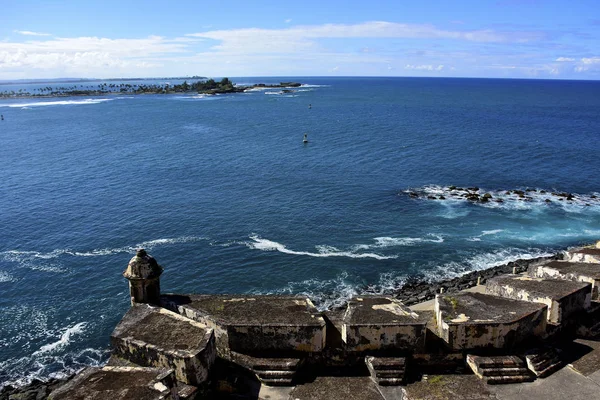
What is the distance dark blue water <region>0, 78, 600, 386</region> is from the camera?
97.1 ft

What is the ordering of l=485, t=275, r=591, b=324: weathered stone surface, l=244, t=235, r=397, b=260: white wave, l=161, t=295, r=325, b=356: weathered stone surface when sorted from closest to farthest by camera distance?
l=161, t=295, r=325, b=356: weathered stone surface, l=485, t=275, r=591, b=324: weathered stone surface, l=244, t=235, r=397, b=260: white wave

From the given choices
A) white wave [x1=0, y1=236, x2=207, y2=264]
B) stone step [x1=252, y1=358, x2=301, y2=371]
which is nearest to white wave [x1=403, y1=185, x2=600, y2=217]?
white wave [x1=0, y1=236, x2=207, y2=264]

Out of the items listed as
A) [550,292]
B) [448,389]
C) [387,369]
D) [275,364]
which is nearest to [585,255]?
[550,292]

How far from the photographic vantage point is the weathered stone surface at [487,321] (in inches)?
508

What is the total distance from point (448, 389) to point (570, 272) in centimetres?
827

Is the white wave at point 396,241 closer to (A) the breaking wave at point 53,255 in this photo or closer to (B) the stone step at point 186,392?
(A) the breaking wave at point 53,255

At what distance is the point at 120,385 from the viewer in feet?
32.0

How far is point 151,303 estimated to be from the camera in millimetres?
13852

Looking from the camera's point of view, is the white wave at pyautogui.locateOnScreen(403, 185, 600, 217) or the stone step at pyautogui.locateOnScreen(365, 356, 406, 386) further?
the white wave at pyautogui.locateOnScreen(403, 185, 600, 217)

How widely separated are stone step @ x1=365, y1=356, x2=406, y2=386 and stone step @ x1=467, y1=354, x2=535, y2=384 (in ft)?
7.07

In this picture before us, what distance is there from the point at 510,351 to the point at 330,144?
216ft

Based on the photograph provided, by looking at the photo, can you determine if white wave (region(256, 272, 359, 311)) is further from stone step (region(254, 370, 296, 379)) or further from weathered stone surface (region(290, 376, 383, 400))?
stone step (region(254, 370, 296, 379))

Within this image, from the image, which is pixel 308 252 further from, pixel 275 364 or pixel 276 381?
pixel 276 381

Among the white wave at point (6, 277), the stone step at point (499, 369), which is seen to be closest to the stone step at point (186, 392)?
the stone step at point (499, 369)
